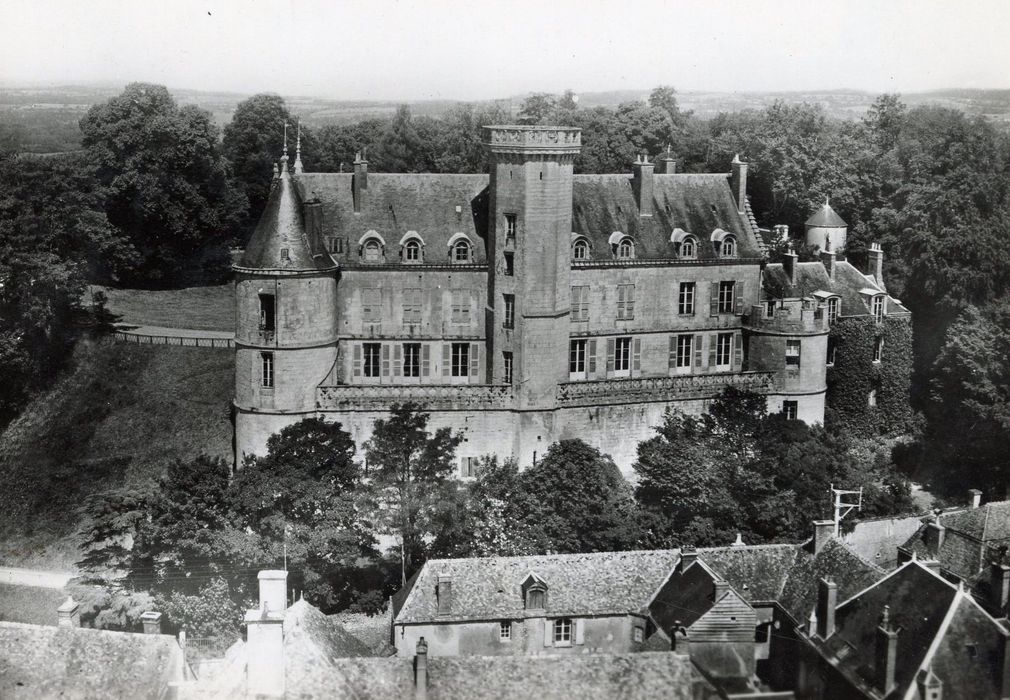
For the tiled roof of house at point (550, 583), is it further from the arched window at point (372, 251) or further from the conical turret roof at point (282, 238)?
the arched window at point (372, 251)

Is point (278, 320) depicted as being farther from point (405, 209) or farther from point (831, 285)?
point (831, 285)

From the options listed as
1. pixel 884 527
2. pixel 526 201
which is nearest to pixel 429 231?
pixel 526 201

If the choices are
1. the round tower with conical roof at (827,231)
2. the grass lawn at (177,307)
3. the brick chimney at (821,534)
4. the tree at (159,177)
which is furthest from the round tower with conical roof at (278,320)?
the round tower with conical roof at (827,231)

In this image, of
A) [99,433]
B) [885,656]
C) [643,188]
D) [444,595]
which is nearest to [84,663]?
[444,595]

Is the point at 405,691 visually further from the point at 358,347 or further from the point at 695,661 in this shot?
the point at 358,347

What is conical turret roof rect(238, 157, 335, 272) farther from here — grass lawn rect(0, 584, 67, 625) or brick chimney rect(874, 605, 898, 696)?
brick chimney rect(874, 605, 898, 696)

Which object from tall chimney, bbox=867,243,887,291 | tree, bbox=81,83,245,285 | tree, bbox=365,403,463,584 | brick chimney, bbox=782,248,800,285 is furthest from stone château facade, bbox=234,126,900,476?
tree, bbox=81,83,245,285
